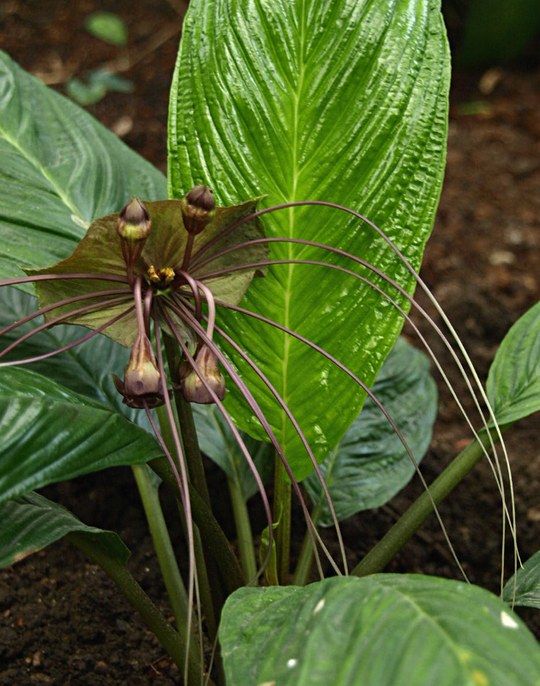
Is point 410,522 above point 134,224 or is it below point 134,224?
below

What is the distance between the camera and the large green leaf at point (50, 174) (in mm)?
887

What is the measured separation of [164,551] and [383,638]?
440mm

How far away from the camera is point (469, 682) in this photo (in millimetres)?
480

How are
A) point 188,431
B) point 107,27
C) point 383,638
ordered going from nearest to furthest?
point 383,638
point 188,431
point 107,27

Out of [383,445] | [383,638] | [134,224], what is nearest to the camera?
[383,638]

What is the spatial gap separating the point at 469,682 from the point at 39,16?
2.07 meters

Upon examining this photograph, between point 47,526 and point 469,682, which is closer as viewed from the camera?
point 469,682

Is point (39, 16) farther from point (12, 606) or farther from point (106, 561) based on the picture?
point (106, 561)

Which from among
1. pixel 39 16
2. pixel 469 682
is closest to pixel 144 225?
pixel 469 682

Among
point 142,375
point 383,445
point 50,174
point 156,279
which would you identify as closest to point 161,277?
point 156,279

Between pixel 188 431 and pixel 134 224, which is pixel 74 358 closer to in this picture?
pixel 188 431

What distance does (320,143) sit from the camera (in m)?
0.85

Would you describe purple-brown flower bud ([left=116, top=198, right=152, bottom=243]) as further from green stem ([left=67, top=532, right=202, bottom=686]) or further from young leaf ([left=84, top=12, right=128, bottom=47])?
young leaf ([left=84, top=12, right=128, bottom=47])

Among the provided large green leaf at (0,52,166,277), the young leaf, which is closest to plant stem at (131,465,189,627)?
large green leaf at (0,52,166,277)
